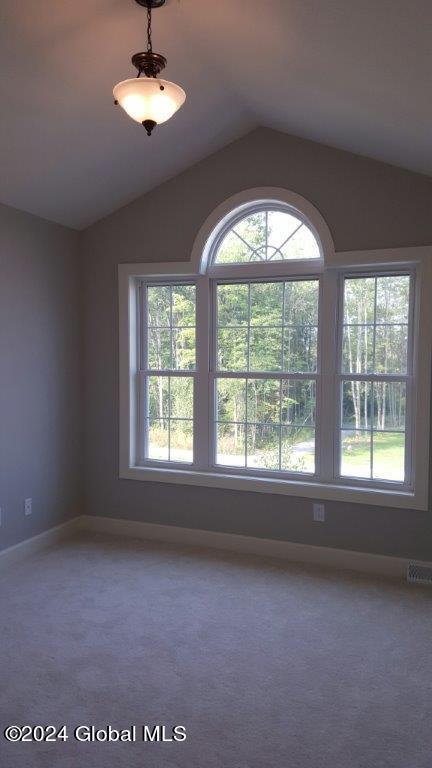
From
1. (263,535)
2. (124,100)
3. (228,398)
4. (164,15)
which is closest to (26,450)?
(228,398)

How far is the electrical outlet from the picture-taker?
3785mm

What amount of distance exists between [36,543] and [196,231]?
8.28 ft

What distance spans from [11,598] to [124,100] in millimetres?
2707

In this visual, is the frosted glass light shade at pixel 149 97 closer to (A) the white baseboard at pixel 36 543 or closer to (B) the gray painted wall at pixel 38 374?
(B) the gray painted wall at pixel 38 374

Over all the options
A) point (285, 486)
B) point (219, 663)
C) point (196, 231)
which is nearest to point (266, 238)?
point (196, 231)

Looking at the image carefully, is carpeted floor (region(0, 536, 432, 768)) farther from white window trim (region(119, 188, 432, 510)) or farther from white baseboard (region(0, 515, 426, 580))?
white window trim (region(119, 188, 432, 510))

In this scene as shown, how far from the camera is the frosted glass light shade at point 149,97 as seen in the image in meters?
2.17

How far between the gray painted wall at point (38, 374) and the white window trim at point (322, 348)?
40cm

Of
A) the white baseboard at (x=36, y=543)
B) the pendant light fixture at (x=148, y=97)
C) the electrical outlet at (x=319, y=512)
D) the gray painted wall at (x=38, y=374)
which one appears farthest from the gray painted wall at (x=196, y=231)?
the pendant light fixture at (x=148, y=97)

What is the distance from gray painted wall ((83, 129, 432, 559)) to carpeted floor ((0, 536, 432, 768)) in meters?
0.34

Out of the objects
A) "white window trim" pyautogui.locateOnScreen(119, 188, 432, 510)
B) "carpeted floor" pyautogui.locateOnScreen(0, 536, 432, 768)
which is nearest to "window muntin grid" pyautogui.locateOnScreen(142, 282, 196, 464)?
"white window trim" pyautogui.locateOnScreen(119, 188, 432, 510)

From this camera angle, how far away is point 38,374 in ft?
13.1

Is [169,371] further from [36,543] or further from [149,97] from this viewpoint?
[149,97]

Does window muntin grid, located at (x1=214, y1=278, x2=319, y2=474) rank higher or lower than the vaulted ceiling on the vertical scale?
lower
